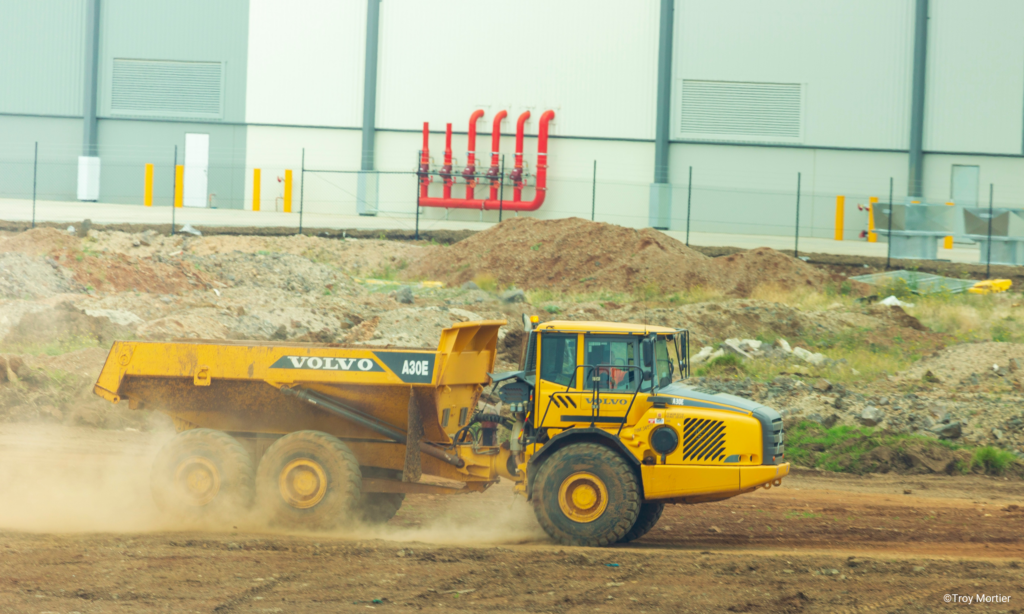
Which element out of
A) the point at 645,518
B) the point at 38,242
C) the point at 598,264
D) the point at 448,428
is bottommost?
the point at 645,518

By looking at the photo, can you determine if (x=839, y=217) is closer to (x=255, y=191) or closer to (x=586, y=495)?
(x=255, y=191)

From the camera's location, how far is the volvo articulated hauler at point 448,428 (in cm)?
817

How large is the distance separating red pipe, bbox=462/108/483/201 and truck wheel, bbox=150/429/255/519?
87.1 ft

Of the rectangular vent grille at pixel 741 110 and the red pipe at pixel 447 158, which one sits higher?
the rectangular vent grille at pixel 741 110

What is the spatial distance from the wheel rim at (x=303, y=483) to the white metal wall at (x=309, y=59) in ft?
93.2

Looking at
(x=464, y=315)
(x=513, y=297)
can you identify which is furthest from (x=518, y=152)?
(x=464, y=315)

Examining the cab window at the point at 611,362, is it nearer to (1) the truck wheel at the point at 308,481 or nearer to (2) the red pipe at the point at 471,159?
(1) the truck wheel at the point at 308,481

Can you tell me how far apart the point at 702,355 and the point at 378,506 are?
1008 centimetres

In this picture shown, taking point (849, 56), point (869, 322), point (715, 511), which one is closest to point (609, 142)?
point (849, 56)

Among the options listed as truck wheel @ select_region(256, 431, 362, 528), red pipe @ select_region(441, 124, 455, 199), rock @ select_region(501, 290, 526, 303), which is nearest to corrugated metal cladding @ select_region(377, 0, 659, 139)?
red pipe @ select_region(441, 124, 455, 199)

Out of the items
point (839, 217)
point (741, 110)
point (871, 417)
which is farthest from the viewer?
point (741, 110)

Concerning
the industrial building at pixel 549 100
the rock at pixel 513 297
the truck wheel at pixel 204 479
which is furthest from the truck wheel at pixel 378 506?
the industrial building at pixel 549 100

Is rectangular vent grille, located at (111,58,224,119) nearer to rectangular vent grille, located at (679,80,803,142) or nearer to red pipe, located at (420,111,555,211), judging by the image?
red pipe, located at (420,111,555,211)

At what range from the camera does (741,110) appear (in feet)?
114
